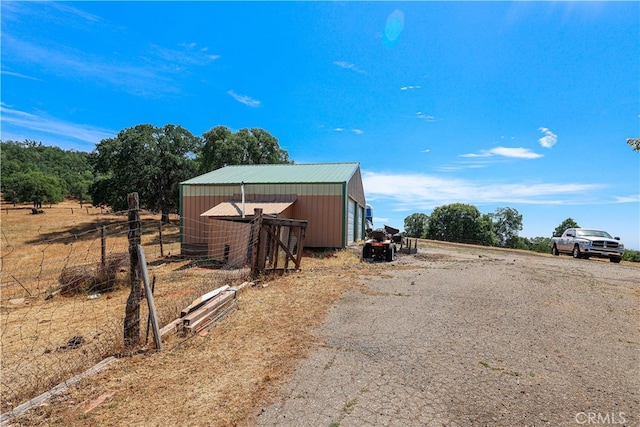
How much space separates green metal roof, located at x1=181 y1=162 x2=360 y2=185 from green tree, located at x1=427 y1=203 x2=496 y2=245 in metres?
42.5

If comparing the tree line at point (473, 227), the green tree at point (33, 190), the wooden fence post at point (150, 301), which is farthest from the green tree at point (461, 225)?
the green tree at point (33, 190)

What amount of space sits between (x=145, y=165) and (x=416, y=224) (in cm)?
5747

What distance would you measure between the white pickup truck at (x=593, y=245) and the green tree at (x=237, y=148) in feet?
89.4

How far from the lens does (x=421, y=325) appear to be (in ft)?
18.2

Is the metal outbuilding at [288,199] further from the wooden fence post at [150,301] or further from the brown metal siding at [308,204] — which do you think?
the wooden fence post at [150,301]

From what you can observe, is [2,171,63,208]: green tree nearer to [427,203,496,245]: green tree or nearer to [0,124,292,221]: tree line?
[0,124,292,221]: tree line

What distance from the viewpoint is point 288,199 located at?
59.1 ft

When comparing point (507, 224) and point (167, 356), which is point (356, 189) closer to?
point (167, 356)

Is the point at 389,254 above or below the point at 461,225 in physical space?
below

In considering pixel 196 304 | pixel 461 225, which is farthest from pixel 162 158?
pixel 461 225

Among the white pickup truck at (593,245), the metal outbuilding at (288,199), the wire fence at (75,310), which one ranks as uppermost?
the metal outbuilding at (288,199)

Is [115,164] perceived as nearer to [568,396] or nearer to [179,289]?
[179,289]

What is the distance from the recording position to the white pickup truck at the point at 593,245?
1563cm

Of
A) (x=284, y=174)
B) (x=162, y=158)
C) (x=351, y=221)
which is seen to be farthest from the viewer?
(x=162, y=158)
